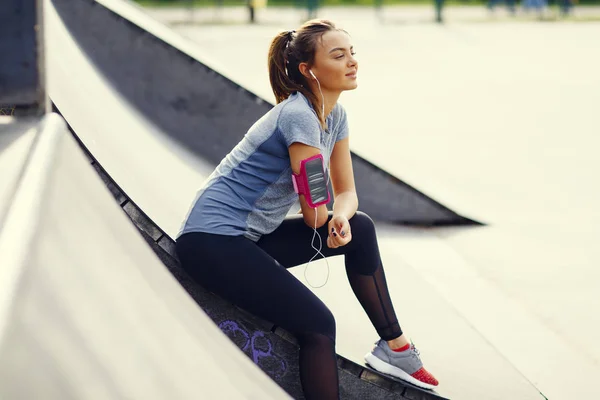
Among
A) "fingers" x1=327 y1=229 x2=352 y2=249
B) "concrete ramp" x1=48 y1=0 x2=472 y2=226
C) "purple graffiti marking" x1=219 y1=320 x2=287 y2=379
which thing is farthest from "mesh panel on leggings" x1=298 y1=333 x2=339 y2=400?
"concrete ramp" x1=48 y1=0 x2=472 y2=226

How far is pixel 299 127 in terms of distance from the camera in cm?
313

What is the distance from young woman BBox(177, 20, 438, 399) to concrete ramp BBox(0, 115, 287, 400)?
1.57 feet

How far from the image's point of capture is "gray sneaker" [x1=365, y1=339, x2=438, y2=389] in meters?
3.32

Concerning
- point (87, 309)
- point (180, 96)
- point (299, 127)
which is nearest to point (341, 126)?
point (299, 127)

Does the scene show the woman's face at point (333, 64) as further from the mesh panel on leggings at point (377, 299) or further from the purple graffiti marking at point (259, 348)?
the purple graffiti marking at point (259, 348)

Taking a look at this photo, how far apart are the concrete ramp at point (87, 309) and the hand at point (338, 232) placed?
706 millimetres

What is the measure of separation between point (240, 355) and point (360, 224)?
901 mm

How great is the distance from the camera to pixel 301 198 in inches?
124

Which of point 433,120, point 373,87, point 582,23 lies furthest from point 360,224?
point 582,23

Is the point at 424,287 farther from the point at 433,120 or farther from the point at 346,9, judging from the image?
the point at 346,9

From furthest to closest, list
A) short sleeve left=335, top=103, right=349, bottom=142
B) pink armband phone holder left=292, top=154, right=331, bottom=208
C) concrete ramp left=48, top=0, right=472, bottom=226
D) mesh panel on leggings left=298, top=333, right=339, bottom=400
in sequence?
concrete ramp left=48, top=0, right=472, bottom=226, short sleeve left=335, top=103, right=349, bottom=142, pink armband phone holder left=292, top=154, right=331, bottom=208, mesh panel on leggings left=298, top=333, right=339, bottom=400

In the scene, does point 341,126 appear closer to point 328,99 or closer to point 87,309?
point 328,99

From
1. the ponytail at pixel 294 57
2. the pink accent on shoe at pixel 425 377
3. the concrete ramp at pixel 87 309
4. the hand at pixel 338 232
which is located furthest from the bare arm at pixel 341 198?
the concrete ramp at pixel 87 309

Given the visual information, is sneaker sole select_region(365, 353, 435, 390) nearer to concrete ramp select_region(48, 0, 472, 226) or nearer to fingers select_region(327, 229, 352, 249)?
fingers select_region(327, 229, 352, 249)
